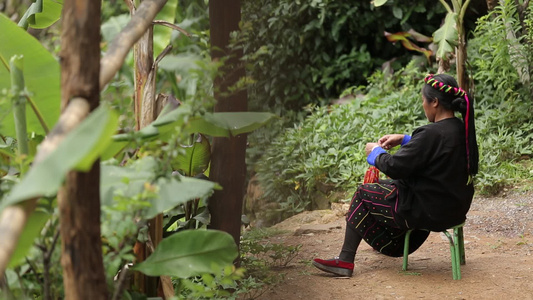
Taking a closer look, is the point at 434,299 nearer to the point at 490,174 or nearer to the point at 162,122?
the point at 162,122

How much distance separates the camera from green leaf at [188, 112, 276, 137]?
2.64 m

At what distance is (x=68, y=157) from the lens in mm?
1532

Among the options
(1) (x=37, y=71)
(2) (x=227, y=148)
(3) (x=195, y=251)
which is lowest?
(3) (x=195, y=251)

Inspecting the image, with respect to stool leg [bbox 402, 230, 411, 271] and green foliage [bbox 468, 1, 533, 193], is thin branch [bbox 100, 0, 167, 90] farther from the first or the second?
green foliage [bbox 468, 1, 533, 193]

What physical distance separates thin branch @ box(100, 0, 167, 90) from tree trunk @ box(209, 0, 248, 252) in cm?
77

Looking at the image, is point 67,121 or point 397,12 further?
point 397,12

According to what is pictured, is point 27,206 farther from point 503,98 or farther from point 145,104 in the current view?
point 503,98

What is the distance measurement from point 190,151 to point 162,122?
101 centimetres

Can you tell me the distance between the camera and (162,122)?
2400mm

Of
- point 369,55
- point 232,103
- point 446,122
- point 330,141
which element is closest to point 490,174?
point 330,141

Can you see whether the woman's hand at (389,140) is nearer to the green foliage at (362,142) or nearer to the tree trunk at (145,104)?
the tree trunk at (145,104)

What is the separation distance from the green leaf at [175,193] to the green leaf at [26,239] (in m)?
0.32

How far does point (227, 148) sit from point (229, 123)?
0.60 metres

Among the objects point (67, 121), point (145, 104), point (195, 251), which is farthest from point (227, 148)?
point (67, 121)
